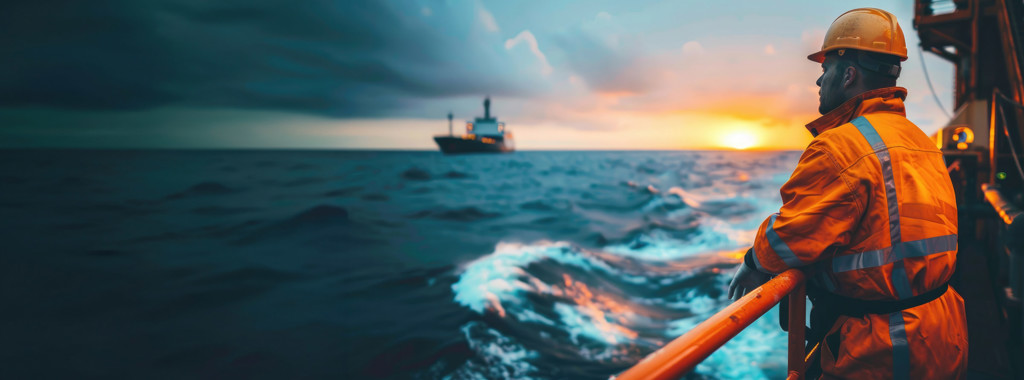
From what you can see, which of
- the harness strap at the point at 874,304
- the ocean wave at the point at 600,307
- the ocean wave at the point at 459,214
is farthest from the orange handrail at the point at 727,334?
the ocean wave at the point at 459,214

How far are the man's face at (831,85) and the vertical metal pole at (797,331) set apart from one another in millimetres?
701

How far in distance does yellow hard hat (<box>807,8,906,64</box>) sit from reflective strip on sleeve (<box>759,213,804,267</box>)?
28.9 inches

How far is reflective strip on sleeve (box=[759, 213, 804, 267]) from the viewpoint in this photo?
1346 mm

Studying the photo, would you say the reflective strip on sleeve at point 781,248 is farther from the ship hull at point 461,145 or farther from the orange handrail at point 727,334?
the ship hull at point 461,145

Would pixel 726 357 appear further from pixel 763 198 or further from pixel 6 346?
pixel 763 198

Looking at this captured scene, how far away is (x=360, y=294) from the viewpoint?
898cm

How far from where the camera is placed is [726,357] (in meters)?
6.53

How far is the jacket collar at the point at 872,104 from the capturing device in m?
1.47

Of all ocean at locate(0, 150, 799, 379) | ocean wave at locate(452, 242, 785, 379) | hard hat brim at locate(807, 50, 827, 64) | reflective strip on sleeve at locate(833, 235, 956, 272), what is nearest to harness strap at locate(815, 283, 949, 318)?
reflective strip on sleeve at locate(833, 235, 956, 272)

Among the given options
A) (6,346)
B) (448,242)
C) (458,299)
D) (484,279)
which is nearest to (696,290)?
(484,279)

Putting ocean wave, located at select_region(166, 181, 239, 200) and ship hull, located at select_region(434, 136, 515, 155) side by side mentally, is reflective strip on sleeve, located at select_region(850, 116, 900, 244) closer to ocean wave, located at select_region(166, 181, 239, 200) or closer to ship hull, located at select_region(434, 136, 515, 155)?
ocean wave, located at select_region(166, 181, 239, 200)

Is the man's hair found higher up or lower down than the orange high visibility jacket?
higher up

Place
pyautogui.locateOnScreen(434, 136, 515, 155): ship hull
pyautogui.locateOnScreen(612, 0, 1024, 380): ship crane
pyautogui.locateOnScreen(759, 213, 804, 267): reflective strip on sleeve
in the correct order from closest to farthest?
pyautogui.locateOnScreen(612, 0, 1024, 380): ship crane < pyautogui.locateOnScreen(759, 213, 804, 267): reflective strip on sleeve < pyautogui.locateOnScreen(434, 136, 515, 155): ship hull

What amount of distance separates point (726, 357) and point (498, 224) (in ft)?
38.9
